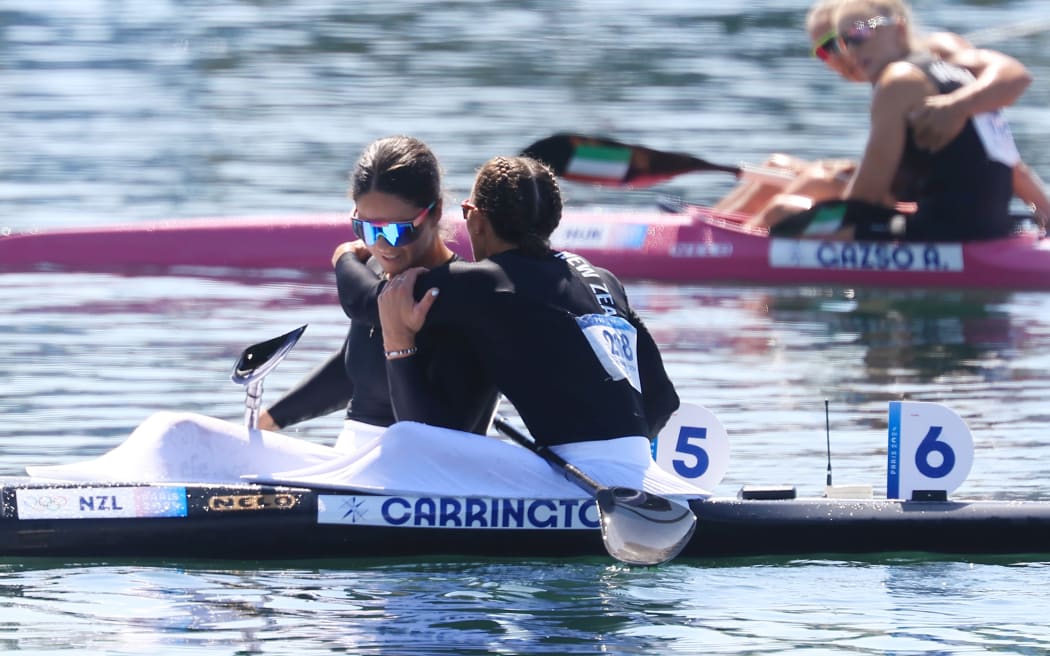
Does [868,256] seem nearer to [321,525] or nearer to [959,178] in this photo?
[959,178]

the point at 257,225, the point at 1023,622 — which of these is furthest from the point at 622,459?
the point at 257,225

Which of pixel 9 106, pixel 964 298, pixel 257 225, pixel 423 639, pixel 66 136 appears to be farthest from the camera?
pixel 9 106

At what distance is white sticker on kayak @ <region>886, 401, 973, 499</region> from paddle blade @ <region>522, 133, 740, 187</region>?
556 cm

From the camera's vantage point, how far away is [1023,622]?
202 inches

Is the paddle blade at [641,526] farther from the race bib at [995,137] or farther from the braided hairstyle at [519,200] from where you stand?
the race bib at [995,137]

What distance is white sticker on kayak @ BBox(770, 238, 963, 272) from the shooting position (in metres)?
10.6

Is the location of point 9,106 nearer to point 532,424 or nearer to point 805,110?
point 805,110

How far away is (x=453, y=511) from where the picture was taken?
556 centimetres

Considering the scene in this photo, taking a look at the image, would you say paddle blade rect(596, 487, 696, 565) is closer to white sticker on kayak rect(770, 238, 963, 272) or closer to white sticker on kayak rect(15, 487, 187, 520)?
white sticker on kayak rect(15, 487, 187, 520)

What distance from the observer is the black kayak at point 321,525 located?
5.55 m

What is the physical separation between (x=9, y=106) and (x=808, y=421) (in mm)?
11218

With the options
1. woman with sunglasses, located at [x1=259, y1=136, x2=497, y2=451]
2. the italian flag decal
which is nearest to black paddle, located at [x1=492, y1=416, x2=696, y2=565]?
woman with sunglasses, located at [x1=259, y1=136, x2=497, y2=451]

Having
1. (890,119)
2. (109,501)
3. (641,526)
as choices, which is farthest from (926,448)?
(890,119)

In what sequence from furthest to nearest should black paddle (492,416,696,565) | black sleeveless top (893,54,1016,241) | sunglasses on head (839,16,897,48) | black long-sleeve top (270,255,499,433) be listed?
black sleeveless top (893,54,1016,241) → sunglasses on head (839,16,897,48) → black long-sleeve top (270,255,499,433) → black paddle (492,416,696,565)
